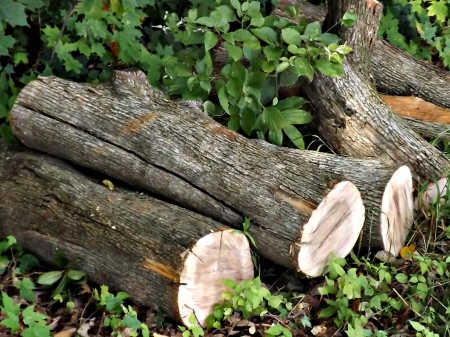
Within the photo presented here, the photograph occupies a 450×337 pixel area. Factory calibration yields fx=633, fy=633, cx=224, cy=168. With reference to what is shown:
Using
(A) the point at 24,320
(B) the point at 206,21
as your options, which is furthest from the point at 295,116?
(A) the point at 24,320

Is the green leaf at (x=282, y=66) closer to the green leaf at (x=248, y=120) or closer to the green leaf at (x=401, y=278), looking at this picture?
the green leaf at (x=248, y=120)

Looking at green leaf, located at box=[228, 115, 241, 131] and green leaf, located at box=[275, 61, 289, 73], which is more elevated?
green leaf, located at box=[275, 61, 289, 73]

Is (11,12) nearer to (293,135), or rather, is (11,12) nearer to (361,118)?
(293,135)

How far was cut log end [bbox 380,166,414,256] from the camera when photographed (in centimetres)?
352

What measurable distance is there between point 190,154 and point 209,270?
71cm

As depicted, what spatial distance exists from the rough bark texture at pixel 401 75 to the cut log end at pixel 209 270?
2.36 metres

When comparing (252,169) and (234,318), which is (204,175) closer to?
(252,169)

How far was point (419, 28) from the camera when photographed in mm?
5719

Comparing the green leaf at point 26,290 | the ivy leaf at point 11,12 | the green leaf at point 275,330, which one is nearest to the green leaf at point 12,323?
the green leaf at point 26,290

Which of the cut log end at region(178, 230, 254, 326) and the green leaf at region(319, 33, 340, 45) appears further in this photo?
the green leaf at region(319, 33, 340, 45)

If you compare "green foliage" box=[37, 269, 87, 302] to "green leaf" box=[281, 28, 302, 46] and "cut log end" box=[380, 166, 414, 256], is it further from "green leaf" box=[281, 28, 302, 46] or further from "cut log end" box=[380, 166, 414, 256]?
"green leaf" box=[281, 28, 302, 46]

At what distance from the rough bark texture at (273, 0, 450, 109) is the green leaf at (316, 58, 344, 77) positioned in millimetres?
1146

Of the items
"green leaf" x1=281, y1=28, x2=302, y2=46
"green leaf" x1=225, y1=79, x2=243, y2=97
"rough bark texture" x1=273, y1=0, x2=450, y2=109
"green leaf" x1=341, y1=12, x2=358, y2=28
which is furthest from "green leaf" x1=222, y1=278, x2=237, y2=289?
"rough bark texture" x1=273, y1=0, x2=450, y2=109

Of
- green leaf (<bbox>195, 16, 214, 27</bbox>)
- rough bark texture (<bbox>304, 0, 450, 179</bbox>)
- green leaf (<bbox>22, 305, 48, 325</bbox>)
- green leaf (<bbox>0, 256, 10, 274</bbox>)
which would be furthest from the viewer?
rough bark texture (<bbox>304, 0, 450, 179</bbox>)
